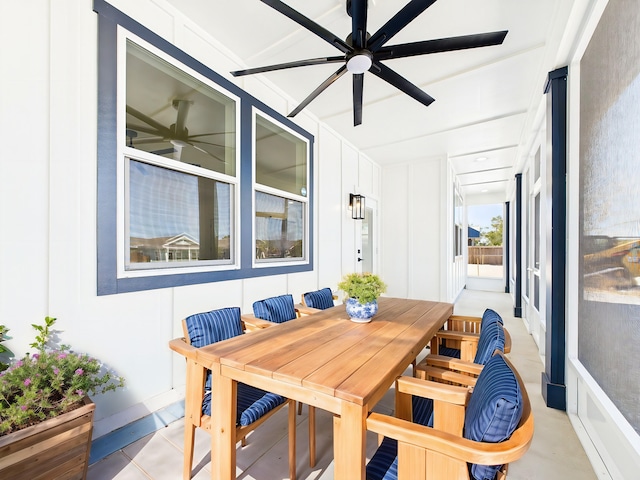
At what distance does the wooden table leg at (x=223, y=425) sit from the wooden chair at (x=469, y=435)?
0.67m

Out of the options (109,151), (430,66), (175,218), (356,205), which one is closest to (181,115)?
(109,151)

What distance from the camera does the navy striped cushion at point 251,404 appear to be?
1.44 metres

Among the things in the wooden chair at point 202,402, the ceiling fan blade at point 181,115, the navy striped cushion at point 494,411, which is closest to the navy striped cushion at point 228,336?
the wooden chair at point 202,402

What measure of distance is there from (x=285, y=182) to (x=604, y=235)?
2870mm

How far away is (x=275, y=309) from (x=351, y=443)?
139 centimetres

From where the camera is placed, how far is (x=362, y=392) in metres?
1.05

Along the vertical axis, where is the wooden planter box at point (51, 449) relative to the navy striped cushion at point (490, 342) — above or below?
below

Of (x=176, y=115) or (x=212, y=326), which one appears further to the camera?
(x=176, y=115)

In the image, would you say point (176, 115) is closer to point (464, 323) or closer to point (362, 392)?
point (362, 392)

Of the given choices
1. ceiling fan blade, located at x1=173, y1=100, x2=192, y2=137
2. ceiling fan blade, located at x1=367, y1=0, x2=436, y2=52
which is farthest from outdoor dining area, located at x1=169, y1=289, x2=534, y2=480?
ceiling fan blade, located at x1=367, y1=0, x2=436, y2=52

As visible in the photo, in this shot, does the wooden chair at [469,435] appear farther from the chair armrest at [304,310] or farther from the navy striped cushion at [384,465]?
the chair armrest at [304,310]

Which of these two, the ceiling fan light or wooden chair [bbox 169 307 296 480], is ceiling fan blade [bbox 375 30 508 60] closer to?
the ceiling fan light

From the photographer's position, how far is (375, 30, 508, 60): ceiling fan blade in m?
1.65

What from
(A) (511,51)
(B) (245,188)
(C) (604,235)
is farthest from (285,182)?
(C) (604,235)
